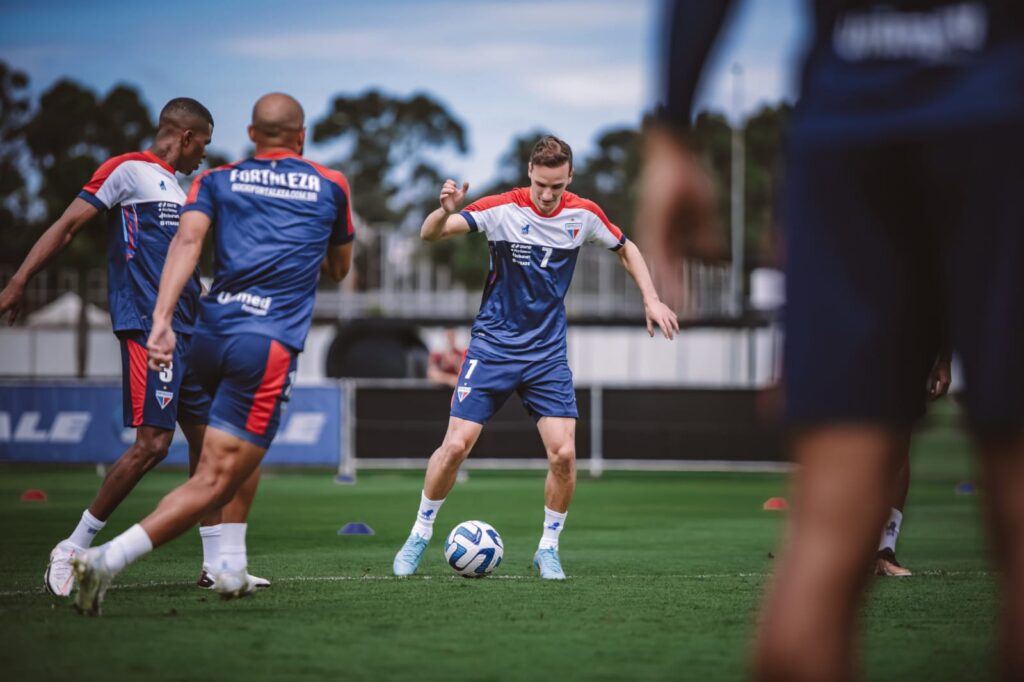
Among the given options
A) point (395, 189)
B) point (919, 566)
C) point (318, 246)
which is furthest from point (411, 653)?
point (395, 189)

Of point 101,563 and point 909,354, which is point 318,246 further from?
point 909,354

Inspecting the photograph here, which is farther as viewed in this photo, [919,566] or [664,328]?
→ [919,566]

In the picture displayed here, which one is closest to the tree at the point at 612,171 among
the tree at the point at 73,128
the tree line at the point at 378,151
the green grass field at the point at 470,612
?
the tree line at the point at 378,151

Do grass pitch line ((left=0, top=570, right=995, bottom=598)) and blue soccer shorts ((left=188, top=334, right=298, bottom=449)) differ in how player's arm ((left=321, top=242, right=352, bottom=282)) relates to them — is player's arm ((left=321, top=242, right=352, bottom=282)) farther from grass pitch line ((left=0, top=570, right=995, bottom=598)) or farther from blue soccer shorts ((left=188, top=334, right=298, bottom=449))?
grass pitch line ((left=0, top=570, right=995, bottom=598))

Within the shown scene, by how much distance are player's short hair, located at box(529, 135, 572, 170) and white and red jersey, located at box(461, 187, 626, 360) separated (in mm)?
302

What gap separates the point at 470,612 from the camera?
629 centimetres

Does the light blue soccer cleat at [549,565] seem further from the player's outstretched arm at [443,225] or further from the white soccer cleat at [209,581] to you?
the player's outstretched arm at [443,225]

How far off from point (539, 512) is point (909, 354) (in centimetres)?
1164

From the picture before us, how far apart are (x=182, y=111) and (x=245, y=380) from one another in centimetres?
220

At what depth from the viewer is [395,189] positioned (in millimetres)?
72812

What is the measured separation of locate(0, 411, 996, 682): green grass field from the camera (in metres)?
4.88

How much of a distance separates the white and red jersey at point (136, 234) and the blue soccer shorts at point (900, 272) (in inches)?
210

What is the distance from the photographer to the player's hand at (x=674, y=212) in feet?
8.08

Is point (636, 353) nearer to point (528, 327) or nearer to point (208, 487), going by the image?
point (528, 327)
